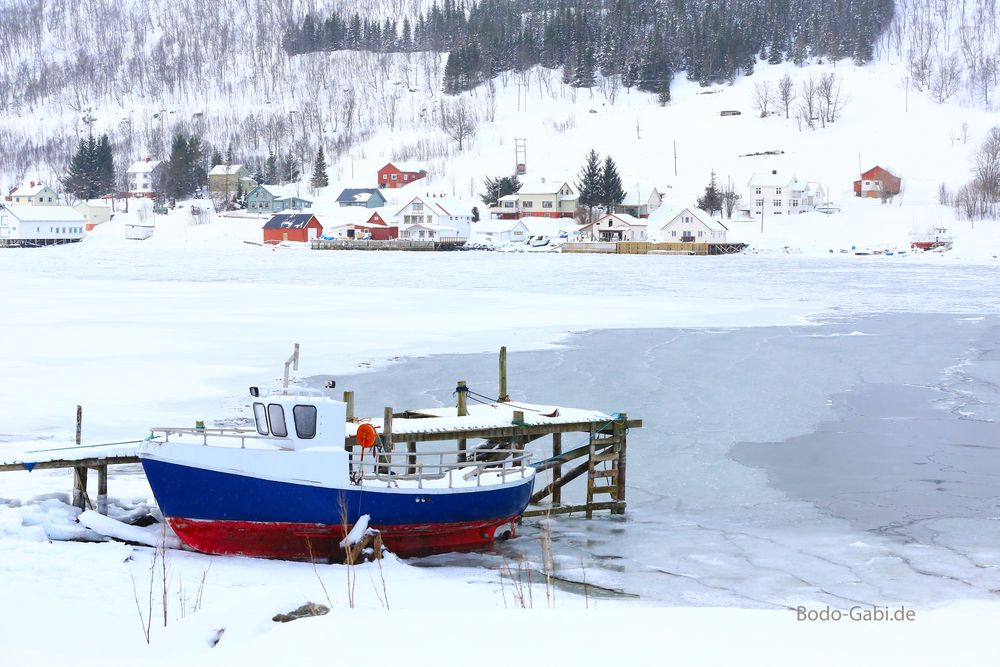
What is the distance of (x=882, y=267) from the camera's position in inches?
3656

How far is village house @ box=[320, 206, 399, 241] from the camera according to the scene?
140m

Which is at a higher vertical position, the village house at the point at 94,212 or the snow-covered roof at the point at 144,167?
the snow-covered roof at the point at 144,167

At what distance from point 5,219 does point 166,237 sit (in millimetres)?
23422

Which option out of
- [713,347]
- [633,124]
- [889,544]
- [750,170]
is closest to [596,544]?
[889,544]

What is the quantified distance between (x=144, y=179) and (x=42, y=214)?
127 ft

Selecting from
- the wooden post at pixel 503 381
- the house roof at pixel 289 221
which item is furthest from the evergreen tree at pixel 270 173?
the wooden post at pixel 503 381

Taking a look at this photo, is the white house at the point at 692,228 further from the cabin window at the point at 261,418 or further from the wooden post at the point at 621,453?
the cabin window at the point at 261,418

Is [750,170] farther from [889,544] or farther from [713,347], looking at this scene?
[889,544]

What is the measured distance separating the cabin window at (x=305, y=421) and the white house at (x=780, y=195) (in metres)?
122

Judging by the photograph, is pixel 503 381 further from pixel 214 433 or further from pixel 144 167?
pixel 144 167

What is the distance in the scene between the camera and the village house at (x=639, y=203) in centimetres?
14388

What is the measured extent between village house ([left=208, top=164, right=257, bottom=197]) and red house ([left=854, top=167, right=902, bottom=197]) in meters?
86.4

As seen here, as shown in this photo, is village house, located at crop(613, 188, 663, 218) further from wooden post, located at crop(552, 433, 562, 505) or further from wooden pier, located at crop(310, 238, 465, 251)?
wooden post, located at crop(552, 433, 562, 505)

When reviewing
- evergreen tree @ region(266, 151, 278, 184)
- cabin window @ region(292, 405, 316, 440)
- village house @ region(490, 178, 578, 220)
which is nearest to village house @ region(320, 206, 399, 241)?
village house @ region(490, 178, 578, 220)
